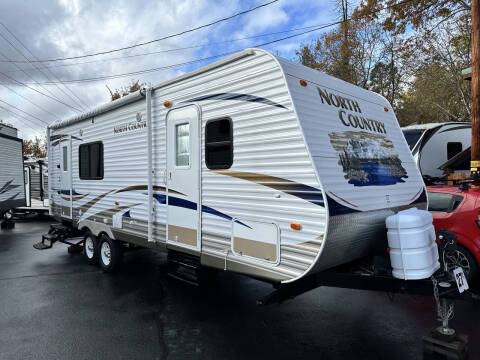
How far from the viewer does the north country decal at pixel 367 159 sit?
3.67 m

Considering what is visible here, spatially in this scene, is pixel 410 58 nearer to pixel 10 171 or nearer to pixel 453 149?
pixel 453 149

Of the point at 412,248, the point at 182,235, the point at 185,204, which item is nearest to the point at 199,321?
the point at 182,235

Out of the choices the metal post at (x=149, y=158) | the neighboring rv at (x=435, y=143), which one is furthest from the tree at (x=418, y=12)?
the metal post at (x=149, y=158)

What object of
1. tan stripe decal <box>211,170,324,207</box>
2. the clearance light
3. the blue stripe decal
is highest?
tan stripe decal <box>211,170,324,207</box>

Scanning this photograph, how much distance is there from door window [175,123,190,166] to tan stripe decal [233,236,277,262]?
1328 millimetres

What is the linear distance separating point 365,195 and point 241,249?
54.4 inches

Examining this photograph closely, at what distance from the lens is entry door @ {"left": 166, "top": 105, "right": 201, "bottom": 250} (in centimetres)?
444

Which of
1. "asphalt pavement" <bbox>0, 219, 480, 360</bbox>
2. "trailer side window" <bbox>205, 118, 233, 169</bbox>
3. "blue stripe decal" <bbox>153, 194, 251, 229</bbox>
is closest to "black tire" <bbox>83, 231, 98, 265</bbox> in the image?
"asphalt pavement" <bbox>0, 219, 480, 360</bbox>

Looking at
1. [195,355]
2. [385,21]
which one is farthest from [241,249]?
[385,21]

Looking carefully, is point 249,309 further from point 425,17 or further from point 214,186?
point 425,17

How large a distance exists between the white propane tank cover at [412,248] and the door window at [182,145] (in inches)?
99.9

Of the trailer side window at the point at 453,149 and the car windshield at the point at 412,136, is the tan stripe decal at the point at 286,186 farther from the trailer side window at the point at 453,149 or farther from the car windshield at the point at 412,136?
the trailer side window at the point at 453,149

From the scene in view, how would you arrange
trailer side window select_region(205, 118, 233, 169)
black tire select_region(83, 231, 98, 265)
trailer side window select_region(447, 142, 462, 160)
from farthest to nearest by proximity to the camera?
trailer side window select_region(447, 142, 462, 160), black tire select_region(83, 231, 98, 265), trailer side window select_region(205, 118, 233, 169)

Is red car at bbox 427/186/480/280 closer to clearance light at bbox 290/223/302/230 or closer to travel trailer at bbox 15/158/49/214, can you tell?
clearance light at bbox 290/223/302/230
